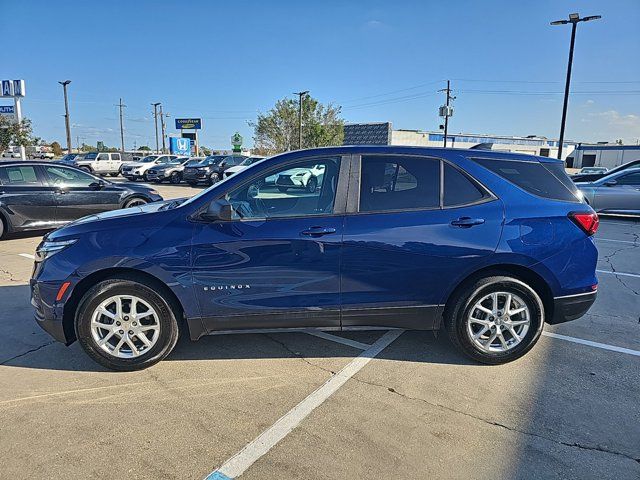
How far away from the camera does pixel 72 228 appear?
3451mm

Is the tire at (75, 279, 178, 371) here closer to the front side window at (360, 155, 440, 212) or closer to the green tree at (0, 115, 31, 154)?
the front side window at (360, 155, 440, 212)

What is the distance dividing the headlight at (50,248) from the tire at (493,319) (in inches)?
120

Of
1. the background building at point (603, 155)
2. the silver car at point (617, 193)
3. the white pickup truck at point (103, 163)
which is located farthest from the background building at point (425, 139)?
the silver car at point (617, 193)

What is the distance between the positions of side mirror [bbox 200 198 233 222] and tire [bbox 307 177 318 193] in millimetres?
822

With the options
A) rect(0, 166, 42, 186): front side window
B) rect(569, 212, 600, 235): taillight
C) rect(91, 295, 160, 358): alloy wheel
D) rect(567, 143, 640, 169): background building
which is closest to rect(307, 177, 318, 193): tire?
rect(91, 295, 160, 358): alloy wheel

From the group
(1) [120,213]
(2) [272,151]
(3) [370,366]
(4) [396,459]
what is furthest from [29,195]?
(2) [272,151]

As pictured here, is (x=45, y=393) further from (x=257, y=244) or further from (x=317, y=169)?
(x=317, y=169)

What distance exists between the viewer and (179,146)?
49938mm

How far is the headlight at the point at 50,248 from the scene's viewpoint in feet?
10.9

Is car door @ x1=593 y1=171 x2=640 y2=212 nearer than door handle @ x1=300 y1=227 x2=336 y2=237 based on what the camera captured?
No

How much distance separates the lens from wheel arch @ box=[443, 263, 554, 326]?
349cm

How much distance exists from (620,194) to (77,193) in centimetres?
1328

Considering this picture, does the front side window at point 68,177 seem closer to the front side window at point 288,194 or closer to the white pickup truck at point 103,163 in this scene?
the front side window at point 288,194

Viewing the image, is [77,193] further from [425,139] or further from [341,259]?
[425,139]
